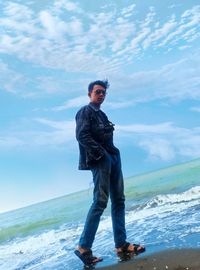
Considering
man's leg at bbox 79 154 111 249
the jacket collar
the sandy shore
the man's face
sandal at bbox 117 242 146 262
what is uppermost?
the man's face

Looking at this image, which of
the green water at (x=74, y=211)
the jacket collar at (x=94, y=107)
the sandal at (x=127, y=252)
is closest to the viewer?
the sandal at (x=127, y=252)

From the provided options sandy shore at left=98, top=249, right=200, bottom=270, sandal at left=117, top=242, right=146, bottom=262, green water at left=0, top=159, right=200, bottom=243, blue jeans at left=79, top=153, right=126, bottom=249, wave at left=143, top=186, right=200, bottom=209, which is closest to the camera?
sandy shore at left=98, top=249, right=200, bottom=270

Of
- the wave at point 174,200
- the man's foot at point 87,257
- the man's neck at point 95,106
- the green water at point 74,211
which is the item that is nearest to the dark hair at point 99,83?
the man's neck at point 95,106

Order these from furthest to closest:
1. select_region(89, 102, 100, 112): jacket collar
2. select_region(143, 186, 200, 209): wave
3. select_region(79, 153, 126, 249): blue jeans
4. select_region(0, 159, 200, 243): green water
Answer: select_region(0, 159, 200, 243): green water, select_region(143, 186, 200, 209): wave, select_region(89, 102, 100, 112): jacket collar, select_region(79, 153, 126, 249): blue jeans

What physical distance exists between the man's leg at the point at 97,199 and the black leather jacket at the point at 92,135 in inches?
4.8

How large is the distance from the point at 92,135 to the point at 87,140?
22 centimetres

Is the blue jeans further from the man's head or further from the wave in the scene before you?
the wave

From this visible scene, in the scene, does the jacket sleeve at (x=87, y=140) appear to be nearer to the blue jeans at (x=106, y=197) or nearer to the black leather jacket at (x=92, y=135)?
the black leather jacket at (x=92, y=135)

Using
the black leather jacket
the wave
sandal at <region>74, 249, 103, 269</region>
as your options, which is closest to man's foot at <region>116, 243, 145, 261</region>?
sandal at <region>74, 249, 103, 269</region>

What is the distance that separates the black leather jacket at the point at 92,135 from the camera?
193 inches

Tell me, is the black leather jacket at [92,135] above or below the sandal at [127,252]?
above

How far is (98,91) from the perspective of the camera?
17.2 ft

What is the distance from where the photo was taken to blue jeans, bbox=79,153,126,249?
16.0 ft

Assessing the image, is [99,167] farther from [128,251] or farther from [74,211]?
[74,211]
